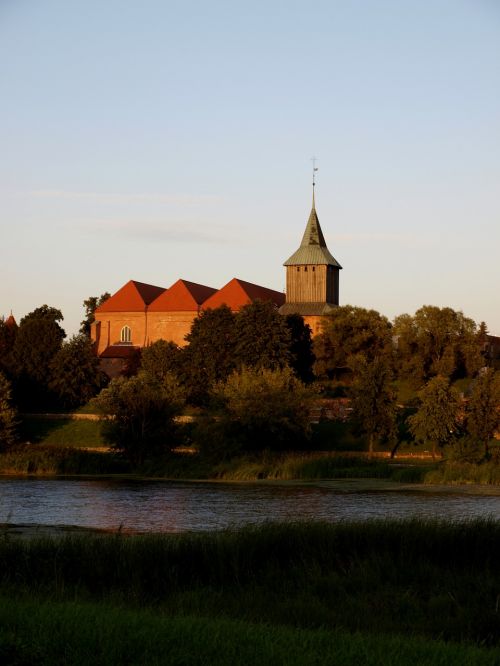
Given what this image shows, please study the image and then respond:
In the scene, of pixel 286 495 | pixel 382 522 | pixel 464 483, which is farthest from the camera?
pixel 464 483

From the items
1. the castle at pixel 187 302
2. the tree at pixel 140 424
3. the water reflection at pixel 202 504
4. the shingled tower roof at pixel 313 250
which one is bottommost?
the water reflection at pixel 202 504

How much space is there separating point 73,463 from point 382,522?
3427cm

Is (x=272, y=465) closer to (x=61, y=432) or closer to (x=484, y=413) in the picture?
(x=484, y=413)

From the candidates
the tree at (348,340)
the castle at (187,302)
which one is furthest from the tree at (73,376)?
the castle at (187,302)

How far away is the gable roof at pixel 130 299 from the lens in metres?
117

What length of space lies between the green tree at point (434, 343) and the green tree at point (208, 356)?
14792 mm

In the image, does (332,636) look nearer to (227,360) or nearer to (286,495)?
(286,495)

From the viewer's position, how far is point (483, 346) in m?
92.5

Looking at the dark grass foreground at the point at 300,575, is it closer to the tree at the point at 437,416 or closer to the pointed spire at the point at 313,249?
the tree at the point at 437,416

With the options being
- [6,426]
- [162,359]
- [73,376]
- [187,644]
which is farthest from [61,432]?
[187,644]

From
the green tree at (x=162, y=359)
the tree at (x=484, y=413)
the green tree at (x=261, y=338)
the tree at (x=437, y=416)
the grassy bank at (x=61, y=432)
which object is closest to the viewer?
the tree at (x=437, y=416)

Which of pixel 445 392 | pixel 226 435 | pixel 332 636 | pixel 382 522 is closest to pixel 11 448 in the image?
pixel 226 435

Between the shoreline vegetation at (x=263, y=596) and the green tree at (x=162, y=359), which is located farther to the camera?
the green tree at (x=162, y=359)

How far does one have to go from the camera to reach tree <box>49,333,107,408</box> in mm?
81500
